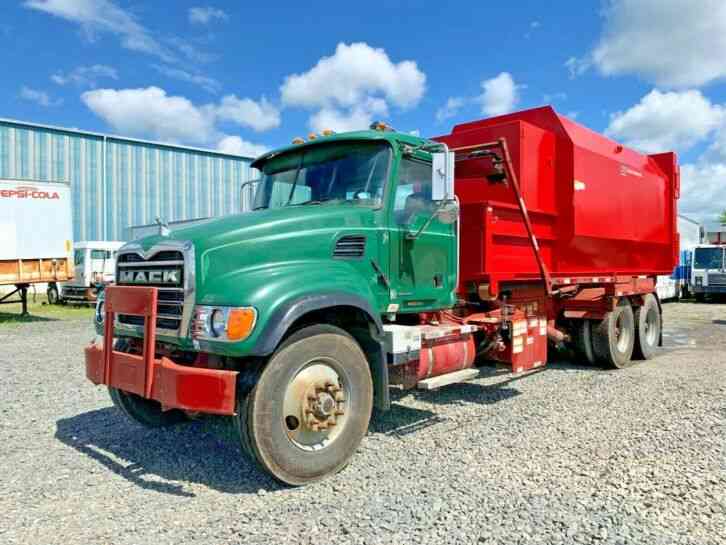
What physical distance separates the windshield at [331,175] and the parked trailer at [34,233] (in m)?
12.3

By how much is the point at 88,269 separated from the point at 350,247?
17.2 metres

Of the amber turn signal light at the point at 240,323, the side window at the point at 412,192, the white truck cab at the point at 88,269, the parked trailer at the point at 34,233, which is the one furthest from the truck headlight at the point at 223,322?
the white truck cab at the point at 88,269

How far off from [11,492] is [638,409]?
5734 mm

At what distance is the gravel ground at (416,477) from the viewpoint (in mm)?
3432

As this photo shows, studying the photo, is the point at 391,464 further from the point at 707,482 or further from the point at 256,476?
the point at 707,482

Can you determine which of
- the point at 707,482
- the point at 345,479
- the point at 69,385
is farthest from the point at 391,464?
the point at 69,385

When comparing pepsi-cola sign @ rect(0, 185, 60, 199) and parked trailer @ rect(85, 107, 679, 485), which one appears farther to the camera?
pepsi-cola sign @ rect(0, 185, 60, 199)

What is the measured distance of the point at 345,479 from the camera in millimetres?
4238

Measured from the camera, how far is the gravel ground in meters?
3.43

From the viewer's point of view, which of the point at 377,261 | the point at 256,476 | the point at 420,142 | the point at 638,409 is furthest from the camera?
the point at 638,409

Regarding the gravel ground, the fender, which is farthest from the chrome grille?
the gravel ground

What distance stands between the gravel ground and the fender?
614 millimetres

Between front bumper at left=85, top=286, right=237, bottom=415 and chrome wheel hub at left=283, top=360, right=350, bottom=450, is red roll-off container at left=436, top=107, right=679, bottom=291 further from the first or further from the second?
front bumper at left=85, top=286, right=237, bottom=415

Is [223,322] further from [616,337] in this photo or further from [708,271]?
[708,271]
